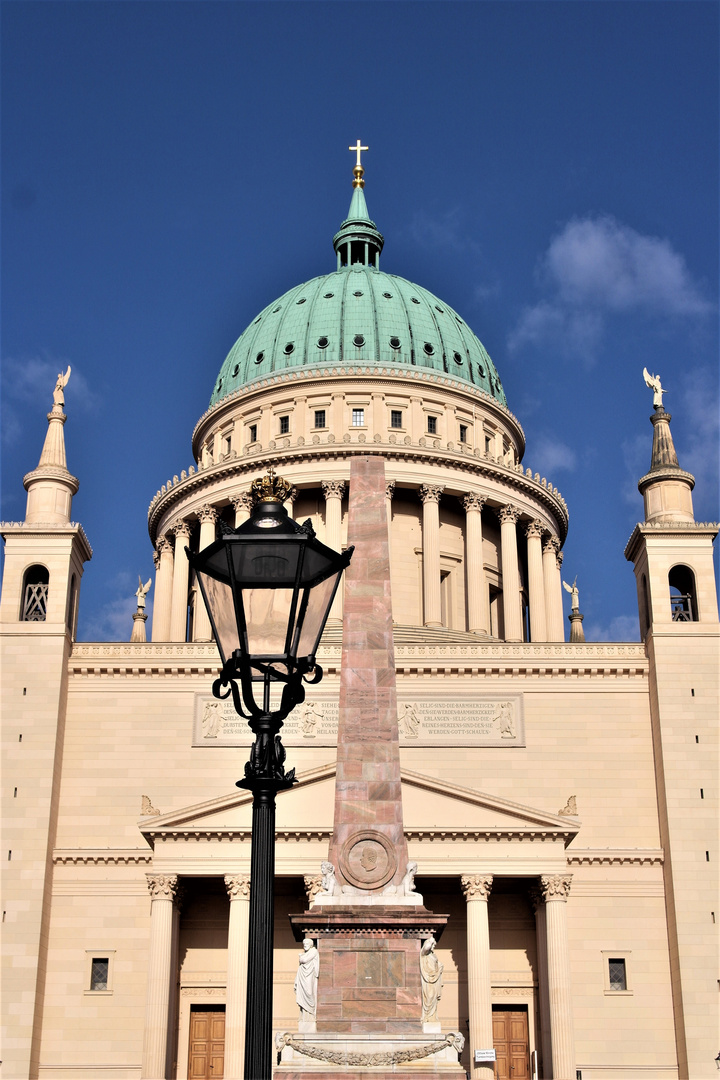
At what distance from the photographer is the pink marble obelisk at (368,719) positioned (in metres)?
22.7

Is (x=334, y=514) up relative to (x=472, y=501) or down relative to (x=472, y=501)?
down

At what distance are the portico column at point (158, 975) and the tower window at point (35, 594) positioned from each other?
1236 cm

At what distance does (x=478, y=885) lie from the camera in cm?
4225

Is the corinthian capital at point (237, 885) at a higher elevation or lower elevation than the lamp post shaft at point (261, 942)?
higher

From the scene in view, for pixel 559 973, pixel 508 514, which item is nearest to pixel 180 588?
pixel 508 514

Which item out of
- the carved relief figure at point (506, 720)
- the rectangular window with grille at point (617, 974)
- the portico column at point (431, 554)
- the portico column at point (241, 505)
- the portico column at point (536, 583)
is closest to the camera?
the rectangular window with grille at point (617, 974)

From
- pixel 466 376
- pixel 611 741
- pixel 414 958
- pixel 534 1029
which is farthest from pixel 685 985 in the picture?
pixel 466 376

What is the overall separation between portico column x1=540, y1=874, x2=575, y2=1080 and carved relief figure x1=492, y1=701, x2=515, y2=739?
7.47 m

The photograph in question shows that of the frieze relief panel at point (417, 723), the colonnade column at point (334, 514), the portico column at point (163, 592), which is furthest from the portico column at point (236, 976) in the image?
the portico column at point (163, 592)

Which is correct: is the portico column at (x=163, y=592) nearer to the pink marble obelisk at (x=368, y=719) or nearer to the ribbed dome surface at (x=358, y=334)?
the ribbed dome surface at (x=358, y=334)

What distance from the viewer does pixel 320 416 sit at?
68.1 m

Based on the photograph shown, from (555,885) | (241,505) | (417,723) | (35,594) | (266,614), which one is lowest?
(266,614)

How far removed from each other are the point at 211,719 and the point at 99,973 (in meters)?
9.59

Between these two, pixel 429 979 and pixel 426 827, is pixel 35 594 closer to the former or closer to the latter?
pixel 426 827
